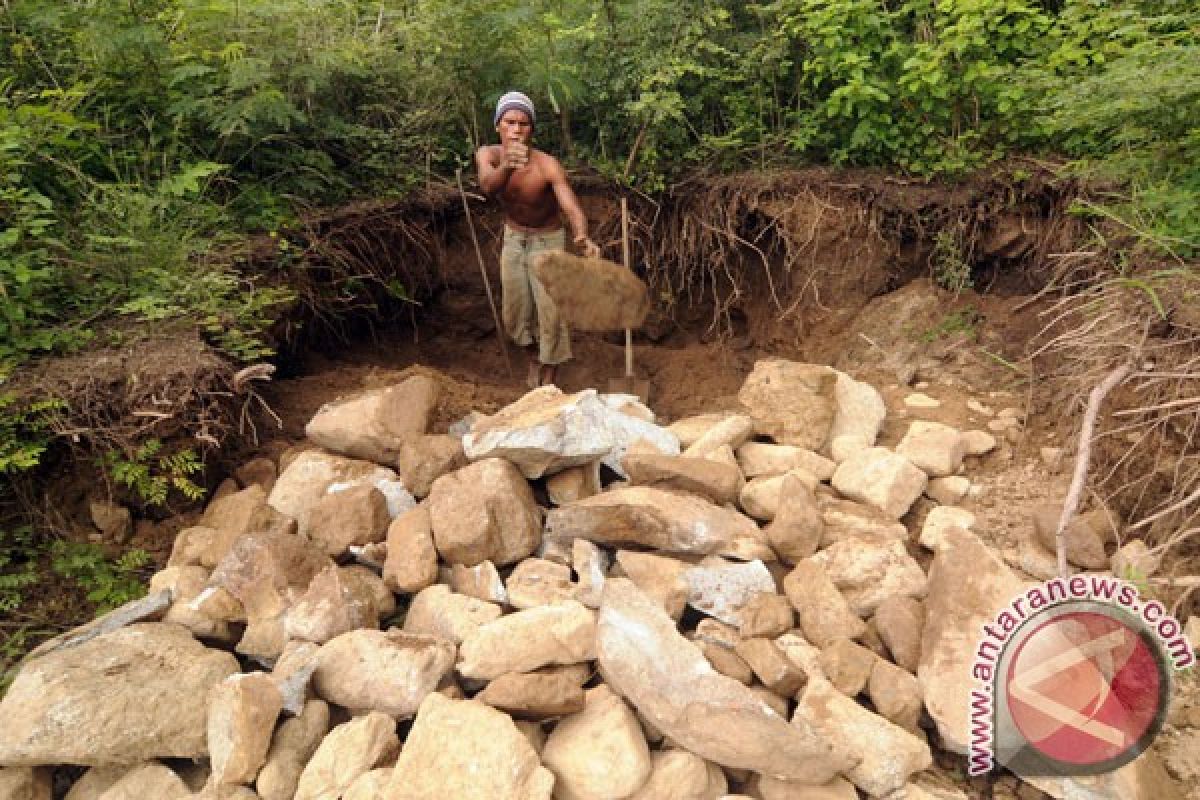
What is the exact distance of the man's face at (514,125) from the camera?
3.58 m

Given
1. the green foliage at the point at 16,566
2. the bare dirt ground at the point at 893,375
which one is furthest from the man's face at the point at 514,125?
the green foliage at the point at 16,566

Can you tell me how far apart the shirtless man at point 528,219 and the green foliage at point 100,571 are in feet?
6.92

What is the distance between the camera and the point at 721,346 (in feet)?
15.4

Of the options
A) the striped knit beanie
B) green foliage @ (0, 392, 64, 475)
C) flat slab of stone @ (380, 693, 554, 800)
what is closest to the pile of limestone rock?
flat slab of stone @ (380, 693, 554, 800)

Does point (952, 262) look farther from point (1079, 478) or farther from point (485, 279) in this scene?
point (485, 279)

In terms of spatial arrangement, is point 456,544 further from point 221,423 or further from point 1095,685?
point 1095,685

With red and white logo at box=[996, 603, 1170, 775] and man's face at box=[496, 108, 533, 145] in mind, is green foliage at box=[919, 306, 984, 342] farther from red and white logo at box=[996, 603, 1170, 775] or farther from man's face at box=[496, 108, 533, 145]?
man's face at box=[496, 108, 533, 145]

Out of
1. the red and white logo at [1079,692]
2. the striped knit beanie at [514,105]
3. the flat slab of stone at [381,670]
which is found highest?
the striped knit beanie at [514,105]

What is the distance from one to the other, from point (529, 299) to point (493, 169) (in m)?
0.72

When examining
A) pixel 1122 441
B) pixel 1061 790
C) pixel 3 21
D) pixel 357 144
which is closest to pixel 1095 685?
pixel 1061 790

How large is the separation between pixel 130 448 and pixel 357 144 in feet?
7.41
